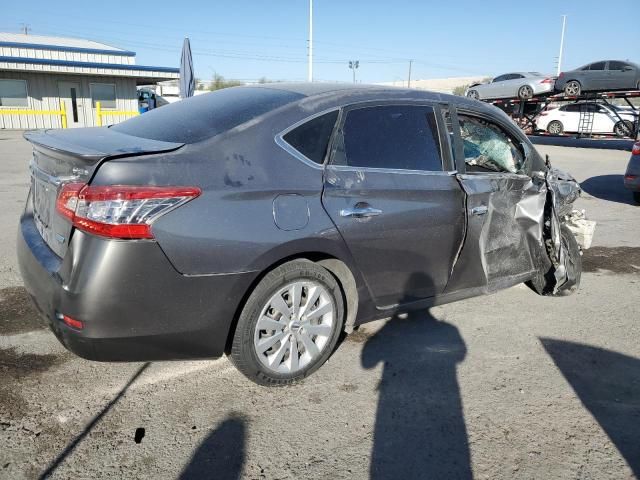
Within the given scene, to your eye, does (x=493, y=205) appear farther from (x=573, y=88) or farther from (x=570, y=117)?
(x=570, y=117)

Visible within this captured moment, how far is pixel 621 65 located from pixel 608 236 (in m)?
17.2

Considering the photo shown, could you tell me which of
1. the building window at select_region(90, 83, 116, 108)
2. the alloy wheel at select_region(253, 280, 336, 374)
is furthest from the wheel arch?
the building window at select_region(90, 83, 116, 108)

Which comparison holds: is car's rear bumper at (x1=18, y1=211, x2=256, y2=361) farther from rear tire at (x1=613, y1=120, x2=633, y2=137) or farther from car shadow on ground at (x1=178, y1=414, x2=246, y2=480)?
rear tire at (x1=613, y1=120, x2=633, y2=137)

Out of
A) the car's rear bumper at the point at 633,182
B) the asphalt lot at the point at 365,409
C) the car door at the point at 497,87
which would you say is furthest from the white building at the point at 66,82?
the asphalt lot at the point at 365,409

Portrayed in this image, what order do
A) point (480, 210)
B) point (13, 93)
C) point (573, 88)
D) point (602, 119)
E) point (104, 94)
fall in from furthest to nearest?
1. point (104, 94)
2. point (13, 93)
3. point (602, 119)
4. point (573, 88)
5. point (480, 210)

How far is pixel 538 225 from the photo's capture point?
428 centimetres

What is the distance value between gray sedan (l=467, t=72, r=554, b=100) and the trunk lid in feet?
70.6

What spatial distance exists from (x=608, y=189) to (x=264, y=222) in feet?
35.1

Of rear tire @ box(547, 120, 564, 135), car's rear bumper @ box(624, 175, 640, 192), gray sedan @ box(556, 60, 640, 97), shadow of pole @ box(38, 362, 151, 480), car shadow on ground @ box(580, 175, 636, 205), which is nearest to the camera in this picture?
shadow of pole @ box(38, 362, 151, 480)

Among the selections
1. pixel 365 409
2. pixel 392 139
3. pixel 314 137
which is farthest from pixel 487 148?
pixel 365 409

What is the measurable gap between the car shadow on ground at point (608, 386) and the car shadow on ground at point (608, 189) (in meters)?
7.03

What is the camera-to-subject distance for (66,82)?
2680 cm

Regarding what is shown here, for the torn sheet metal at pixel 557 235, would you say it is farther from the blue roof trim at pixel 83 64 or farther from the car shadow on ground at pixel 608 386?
the blue roof trim at pixel 83 64

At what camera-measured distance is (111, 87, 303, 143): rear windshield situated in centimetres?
296
